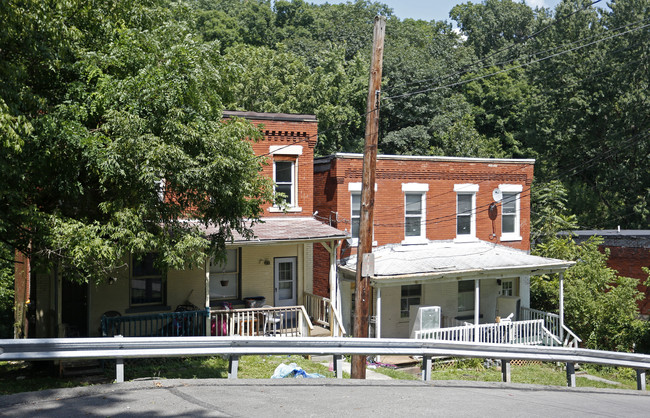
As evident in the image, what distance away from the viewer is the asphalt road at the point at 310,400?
6.68m

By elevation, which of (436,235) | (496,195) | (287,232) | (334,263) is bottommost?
(334,263)

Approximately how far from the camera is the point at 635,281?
2400 cm

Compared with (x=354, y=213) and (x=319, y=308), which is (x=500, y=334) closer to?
(x=319, y=308)

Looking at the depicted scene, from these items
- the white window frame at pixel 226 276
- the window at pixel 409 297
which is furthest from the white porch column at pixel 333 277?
the window at pixel 409 297

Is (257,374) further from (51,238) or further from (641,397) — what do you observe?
(641,397)

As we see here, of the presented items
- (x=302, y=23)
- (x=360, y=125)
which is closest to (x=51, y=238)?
(x=360, y=125)

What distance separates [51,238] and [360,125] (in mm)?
32029

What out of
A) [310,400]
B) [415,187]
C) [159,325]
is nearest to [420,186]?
[415,187]

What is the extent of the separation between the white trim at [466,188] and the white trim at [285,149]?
658 centimetres

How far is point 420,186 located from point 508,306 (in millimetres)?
5759

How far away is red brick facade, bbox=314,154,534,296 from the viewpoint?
21.2 m

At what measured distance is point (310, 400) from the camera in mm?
7578

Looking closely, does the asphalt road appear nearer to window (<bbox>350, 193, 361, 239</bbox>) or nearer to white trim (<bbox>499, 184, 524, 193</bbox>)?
window (<bbox>350, 193, 361, 239</bbox>)

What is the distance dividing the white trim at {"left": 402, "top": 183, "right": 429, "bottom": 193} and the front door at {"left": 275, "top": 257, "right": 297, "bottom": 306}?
4993mm
